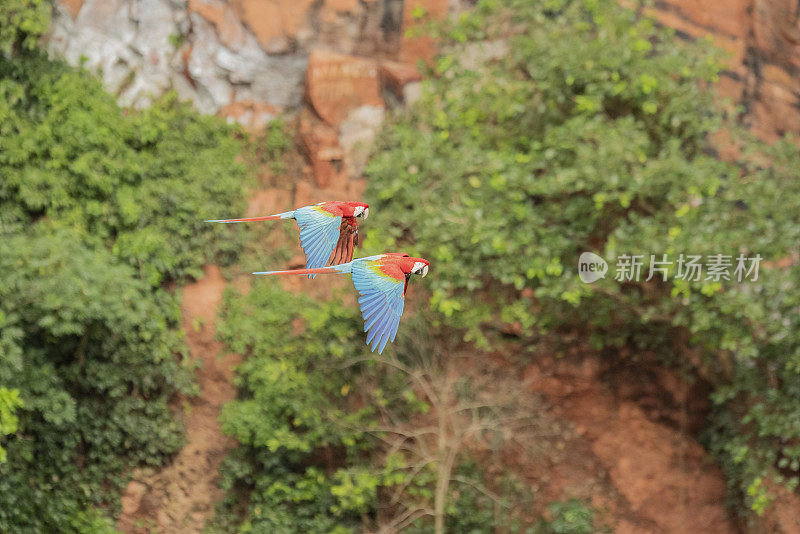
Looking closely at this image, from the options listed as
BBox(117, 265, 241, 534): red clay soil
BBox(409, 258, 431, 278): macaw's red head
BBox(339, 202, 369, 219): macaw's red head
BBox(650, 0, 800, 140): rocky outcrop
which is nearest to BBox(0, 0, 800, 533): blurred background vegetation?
BBox(117, 265, 241, 534): red clay soil

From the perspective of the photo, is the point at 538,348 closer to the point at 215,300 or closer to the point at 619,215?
the point at 619,215

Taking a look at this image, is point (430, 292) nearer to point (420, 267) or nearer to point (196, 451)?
point (196, 451)

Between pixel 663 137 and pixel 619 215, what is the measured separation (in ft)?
2.35

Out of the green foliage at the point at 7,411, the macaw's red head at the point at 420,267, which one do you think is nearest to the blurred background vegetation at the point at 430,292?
the green foliage at the point at 7,411

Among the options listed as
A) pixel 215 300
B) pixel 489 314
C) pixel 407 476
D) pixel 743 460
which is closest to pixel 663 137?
pixel 489 314

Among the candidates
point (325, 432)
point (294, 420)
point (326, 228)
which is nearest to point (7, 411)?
point (294, 420)

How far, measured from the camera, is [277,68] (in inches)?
324

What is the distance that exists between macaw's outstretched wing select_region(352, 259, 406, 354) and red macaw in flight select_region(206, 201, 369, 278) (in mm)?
140

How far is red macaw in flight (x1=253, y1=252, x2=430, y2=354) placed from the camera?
7.31 feet

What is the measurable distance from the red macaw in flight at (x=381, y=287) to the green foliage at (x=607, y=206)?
3528mm

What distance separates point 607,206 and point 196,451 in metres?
3.62

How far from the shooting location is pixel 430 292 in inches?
254

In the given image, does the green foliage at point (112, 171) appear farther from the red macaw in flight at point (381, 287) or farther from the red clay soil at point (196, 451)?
the red macaw in flight at point (381, 287)

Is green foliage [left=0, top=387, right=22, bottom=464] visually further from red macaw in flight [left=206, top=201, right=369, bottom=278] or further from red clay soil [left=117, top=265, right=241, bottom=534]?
red macaw in flight [left=206, top=201, right=369, bottom=278]
